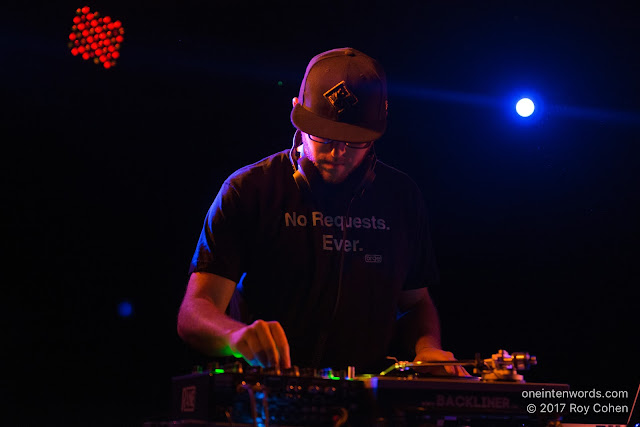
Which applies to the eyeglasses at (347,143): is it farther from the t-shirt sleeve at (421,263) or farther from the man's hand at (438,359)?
the man's hand at (438,359)

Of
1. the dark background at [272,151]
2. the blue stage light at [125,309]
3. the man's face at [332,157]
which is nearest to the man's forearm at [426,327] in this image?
the man's face at [332,157]

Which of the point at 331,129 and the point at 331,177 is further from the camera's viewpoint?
the point at 331,177

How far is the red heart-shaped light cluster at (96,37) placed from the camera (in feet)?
14.3

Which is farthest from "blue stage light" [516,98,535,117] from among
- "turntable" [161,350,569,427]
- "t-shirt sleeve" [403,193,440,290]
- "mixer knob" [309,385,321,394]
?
"mixer knob" [309,385,321,394]

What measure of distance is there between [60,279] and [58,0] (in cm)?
176

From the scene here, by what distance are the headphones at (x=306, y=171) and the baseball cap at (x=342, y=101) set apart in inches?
8.1

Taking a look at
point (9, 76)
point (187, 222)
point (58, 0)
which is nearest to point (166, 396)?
point (187, 222)

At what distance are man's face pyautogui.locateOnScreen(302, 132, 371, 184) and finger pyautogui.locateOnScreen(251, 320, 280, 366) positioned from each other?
1.12 meters

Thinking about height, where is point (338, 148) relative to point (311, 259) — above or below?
above

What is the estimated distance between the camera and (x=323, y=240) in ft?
9.46

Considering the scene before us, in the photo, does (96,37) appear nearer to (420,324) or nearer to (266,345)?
(420,324)

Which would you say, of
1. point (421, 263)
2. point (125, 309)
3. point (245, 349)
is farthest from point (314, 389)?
point (125, 309)

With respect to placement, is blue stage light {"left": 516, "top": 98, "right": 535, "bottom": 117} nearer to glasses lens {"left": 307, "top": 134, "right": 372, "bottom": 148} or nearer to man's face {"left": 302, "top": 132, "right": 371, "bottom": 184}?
man's face {"left": 302, "top": 132, "right": 371, "bottom": 184}

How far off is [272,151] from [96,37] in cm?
133
